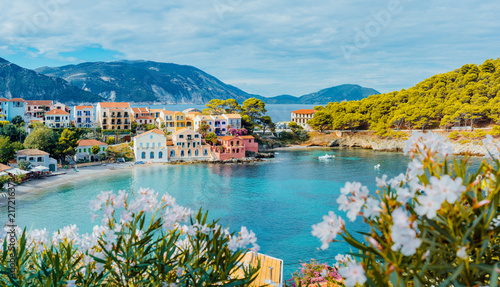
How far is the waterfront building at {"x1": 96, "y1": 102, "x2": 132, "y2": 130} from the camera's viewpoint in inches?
1810

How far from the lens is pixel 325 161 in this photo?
39.5 m

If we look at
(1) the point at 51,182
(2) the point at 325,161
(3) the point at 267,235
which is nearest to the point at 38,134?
(1) the point at 51,182

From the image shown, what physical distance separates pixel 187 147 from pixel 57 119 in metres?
18.9

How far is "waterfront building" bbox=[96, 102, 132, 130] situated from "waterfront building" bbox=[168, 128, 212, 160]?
403 inches

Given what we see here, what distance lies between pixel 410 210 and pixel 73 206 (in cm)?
2328

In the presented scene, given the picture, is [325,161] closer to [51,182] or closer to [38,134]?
[51,182]

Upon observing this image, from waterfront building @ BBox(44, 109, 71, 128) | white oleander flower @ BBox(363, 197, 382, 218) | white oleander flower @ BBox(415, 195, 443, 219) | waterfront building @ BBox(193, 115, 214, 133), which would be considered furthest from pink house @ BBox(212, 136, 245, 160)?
white oleander flower @ BBox(415, 195, 443, 219)

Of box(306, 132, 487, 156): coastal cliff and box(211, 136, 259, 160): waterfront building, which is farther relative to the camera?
box(306, 132, 487, 156): coastal cliff

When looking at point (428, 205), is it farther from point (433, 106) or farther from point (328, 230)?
point (433, 106)

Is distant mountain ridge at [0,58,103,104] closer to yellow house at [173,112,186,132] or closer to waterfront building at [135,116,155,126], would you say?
waterfront building at [135,116,155,126]

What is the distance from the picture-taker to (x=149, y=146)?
38.0 metres

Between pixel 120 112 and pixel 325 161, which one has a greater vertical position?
pixel 120 112

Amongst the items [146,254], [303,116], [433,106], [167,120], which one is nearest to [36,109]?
[167,120]

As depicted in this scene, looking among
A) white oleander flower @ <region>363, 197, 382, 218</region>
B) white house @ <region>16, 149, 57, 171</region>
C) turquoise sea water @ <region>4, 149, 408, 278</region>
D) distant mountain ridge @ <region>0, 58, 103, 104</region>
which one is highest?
distant mountain ridge @ <region>0, 58, 103, 104</region>
